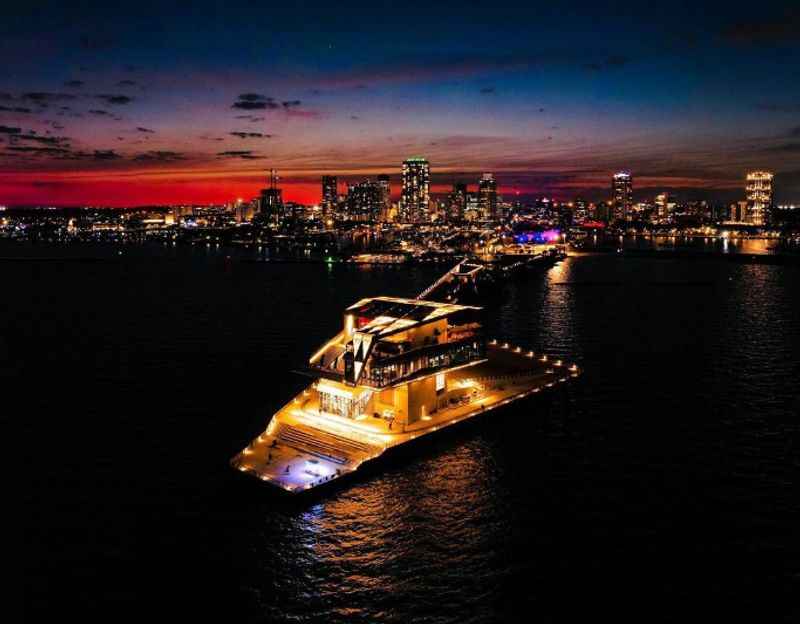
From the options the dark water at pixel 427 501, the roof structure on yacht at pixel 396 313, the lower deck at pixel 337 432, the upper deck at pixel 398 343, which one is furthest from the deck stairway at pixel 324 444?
the roof structure on yacht at pixel 396 313

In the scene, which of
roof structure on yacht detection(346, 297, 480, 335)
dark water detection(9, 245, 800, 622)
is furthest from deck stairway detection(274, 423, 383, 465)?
roof structure on yacht detection(346, 297, 480, 335)

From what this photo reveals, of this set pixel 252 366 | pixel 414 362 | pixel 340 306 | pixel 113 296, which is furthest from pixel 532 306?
pixel 113 296

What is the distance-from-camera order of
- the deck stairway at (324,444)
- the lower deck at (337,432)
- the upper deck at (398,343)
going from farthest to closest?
the upper deck at (398,343) → the deck stairway at (324,444) → the lower deck at (337,432)

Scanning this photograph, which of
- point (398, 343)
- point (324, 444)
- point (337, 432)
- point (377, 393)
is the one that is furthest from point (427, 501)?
point (398, 343)

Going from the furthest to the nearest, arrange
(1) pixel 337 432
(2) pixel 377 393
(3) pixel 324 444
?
(2) pixel 377 393, (1) pixel 337 432, (3) pixel 324 444

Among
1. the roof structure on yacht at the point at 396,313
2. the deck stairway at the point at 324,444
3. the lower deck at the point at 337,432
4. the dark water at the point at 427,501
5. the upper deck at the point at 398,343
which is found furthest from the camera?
the roof structure on yacht at the point at 396,313

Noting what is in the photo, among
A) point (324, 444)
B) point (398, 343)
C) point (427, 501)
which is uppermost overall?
point (398, 343)

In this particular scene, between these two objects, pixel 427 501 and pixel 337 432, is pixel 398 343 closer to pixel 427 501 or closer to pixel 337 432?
pixel 337 432

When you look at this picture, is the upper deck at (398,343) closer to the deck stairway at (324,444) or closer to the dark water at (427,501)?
the deck stairway at (324,444)
